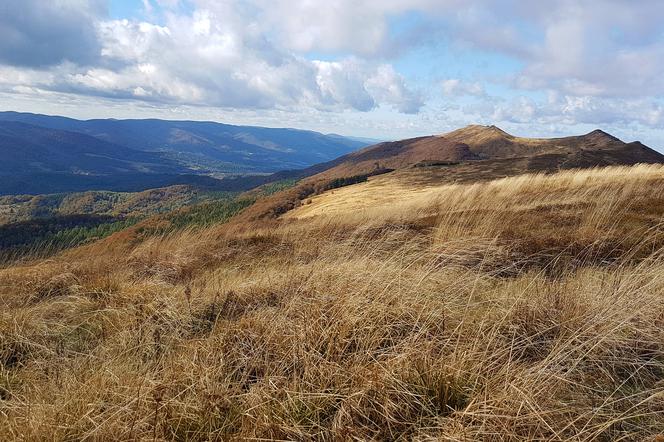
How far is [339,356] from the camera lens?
3.06m

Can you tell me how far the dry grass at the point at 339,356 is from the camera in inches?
94.2

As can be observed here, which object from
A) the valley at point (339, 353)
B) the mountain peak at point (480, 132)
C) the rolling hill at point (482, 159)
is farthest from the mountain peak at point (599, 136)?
the valley at point (339, 353)

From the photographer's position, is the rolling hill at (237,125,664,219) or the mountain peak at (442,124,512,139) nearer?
the rolling hill at (237,125,664,219)

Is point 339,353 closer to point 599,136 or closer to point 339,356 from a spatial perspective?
point 339,356

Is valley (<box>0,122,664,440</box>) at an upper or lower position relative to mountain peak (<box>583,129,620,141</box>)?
lower

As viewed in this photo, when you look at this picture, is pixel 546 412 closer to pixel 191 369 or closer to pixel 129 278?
pixel 191 369

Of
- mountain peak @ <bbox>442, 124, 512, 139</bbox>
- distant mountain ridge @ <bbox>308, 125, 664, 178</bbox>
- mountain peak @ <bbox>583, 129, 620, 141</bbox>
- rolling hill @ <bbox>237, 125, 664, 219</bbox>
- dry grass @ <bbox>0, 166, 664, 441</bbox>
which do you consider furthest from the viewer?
mountain peak @ <bbox>442, 124, 512, 139</bbox>

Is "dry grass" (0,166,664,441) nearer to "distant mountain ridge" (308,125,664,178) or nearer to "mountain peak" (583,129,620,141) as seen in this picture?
"distant mountain ridge" (308,125,664,178)

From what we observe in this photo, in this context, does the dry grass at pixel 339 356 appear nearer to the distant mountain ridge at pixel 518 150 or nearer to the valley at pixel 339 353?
the valley at pixel 339 353

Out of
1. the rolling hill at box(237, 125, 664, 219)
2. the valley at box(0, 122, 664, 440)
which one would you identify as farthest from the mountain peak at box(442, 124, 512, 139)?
the valley at box(0, 122, 664, 440)

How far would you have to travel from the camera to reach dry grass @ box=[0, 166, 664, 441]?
2393mm

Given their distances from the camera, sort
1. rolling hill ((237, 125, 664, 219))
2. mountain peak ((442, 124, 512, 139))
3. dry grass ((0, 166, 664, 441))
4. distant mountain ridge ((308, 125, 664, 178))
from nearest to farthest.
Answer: dry grass ((0, 166, 664, 441)) → rolling hill ((237, 125, 664, 219)) → distant mountain ridge ((308, 125, 664, 178)) → mountain peak ((442, 124, 512, 139))

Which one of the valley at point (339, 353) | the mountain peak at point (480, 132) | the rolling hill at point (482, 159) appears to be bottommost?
the valley at point (339, 353)

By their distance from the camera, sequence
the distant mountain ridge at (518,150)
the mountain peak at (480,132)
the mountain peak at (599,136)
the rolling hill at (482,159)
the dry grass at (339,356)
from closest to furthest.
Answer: the dry grass at (339,356), the rolling hill at (482,159), the distant mountain ridge at (518,150), the mountain peak at (599,136), the mountain peak at (480,132)
